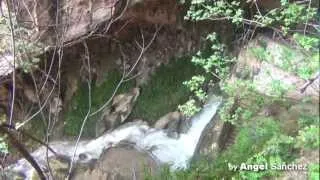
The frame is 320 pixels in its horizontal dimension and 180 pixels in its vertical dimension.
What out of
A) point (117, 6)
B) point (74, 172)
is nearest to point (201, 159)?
point (74, 172)

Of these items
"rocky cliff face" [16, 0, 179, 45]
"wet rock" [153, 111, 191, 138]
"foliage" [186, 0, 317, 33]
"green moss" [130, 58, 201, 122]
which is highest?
"foliage" [186, 0, 317, 33]

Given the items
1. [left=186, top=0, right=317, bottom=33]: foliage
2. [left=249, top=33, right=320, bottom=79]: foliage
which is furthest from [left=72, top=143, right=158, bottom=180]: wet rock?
[left=249, top=33, right=320, bottom=79]: foliage

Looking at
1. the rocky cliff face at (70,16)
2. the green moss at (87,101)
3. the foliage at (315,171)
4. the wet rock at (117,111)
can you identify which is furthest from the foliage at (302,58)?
the green moss at (87,101)

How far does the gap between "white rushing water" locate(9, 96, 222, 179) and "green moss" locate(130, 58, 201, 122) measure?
191mm

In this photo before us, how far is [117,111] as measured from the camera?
6.54m

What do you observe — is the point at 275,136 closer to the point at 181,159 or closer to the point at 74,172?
the point at 181,159

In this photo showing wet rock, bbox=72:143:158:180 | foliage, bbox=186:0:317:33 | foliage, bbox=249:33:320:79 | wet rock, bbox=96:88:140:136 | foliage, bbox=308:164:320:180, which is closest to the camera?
foliage, bbox=308:164:320:180

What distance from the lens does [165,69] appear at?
650 cm

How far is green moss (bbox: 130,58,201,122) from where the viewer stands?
630cm

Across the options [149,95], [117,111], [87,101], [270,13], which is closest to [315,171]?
[270,13]

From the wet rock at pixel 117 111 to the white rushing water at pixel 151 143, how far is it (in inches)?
4.1

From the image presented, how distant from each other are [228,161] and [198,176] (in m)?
0.38

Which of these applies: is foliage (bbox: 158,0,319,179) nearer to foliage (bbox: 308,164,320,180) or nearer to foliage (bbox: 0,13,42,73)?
foliage (bbox: 308,164,320,180)

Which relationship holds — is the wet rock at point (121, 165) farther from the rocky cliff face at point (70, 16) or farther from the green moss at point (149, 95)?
the rocky cliff face at point (70, 16)
